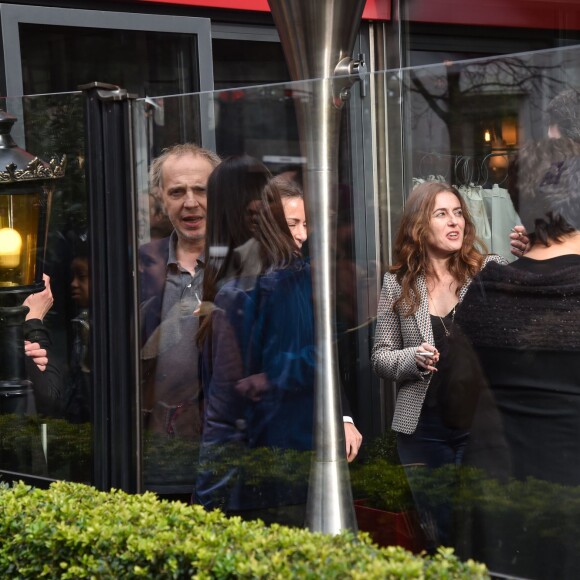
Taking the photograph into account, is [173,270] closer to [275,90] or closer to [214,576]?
[275,90]

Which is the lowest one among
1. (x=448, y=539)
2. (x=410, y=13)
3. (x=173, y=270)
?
(x=448, y=539)

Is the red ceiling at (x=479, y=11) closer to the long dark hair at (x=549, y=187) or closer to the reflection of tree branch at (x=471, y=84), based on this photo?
the reflection of tree branch at (x=471, y=84)

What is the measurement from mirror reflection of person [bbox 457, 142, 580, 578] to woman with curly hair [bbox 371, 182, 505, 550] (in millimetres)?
84

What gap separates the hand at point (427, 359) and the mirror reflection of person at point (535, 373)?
155 mm

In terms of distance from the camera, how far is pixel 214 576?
2578mm

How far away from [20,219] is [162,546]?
1.64 metres

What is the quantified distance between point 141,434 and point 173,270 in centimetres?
61

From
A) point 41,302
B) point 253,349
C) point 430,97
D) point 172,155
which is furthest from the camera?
point 41,302

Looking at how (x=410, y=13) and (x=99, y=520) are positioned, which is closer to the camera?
(x=99, y=520)

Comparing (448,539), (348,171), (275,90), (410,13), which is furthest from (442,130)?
(410,13)

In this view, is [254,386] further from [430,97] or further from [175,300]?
[430,97]

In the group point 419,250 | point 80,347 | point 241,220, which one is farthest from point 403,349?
point 80,347

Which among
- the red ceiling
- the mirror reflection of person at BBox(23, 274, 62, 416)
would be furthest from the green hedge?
the red ceiling

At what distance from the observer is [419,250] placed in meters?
3.29
